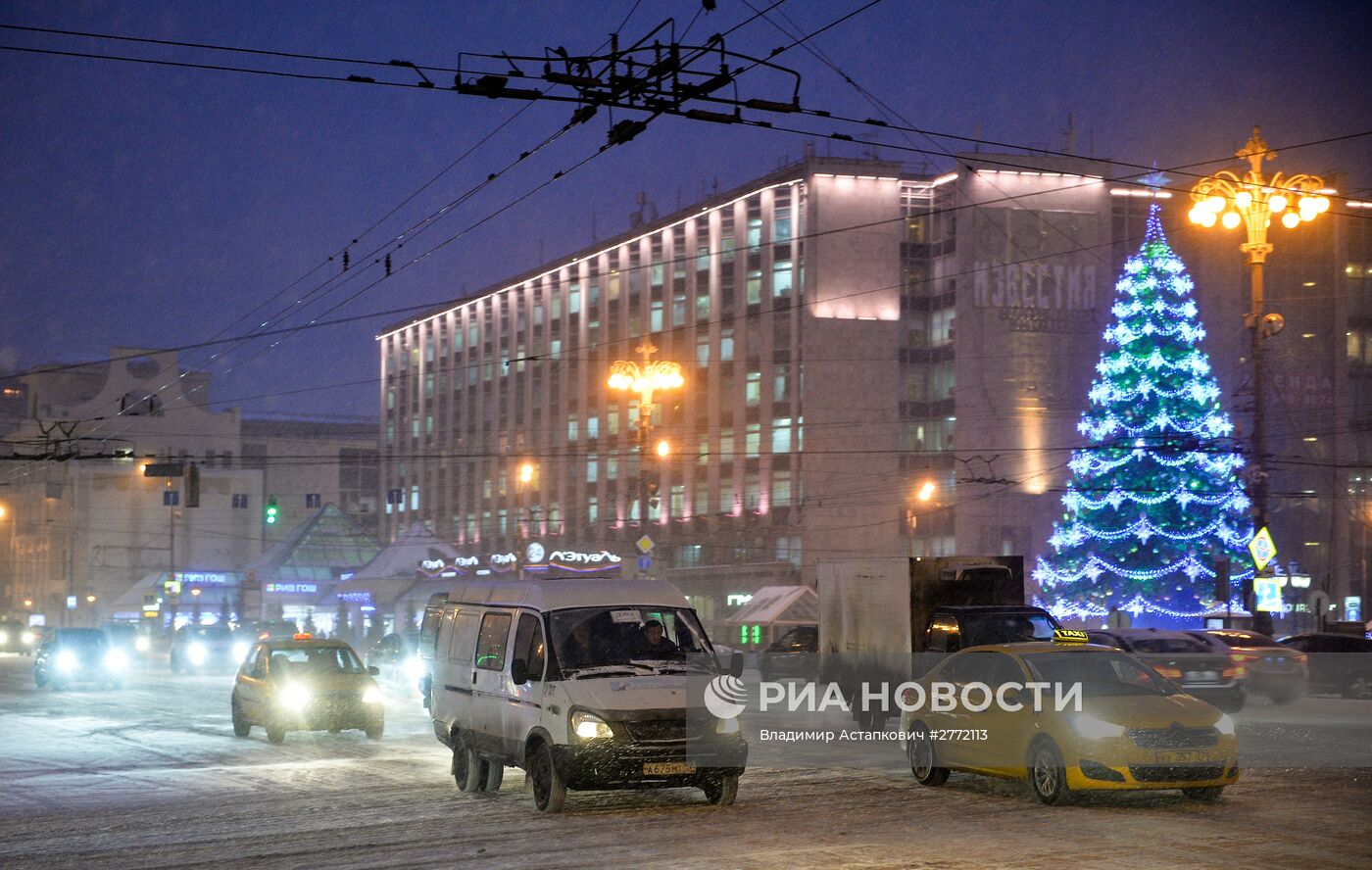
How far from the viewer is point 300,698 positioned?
22.2 metres

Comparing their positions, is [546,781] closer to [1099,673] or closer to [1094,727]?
[1094,727]

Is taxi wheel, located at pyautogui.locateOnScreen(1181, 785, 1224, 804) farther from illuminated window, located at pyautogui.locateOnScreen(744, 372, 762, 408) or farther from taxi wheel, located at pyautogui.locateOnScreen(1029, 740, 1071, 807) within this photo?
illuminated window, located at pyautogui.locateOnScreen(744, 372, 762, 408)

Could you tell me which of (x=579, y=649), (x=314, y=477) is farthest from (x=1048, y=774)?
(x=314, y=477)

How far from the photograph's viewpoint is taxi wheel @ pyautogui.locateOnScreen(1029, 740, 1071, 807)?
1345 centimetres

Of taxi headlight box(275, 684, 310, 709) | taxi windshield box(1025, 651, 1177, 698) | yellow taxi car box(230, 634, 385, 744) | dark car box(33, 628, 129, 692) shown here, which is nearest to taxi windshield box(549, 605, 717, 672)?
taxi windshield box(1025, 651, 1177, 698)

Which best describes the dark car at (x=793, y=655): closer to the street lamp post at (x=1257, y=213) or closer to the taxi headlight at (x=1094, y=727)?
the street lamp post at (x=1257, y=213)

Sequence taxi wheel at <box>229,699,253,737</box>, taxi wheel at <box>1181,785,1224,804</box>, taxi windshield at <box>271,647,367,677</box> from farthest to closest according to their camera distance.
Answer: taxi wheel at <box>229,699,253,737</box> → taxi windshield at <box>271,647,367,677</box> → taxi wheel at <box>1181,785,1224,804</box>

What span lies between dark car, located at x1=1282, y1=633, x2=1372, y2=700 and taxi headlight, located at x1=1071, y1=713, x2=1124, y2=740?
20.8 metres

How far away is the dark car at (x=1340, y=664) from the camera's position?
3206 cm

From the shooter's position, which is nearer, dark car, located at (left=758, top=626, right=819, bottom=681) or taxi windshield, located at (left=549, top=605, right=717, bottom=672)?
taxi windshield, located at (left=549, top=605, right=717, bottom=672)

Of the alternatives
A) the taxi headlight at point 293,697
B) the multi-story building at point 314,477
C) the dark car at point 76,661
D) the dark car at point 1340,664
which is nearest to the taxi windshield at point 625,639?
the taxi headlight at point 293,697

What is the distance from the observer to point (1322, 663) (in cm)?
3244

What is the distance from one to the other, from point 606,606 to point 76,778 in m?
7.06

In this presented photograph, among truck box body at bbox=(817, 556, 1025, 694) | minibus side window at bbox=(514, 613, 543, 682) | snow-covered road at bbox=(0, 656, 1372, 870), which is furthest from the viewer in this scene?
truck box body at bbox=(817, 556, 1025, 694)
